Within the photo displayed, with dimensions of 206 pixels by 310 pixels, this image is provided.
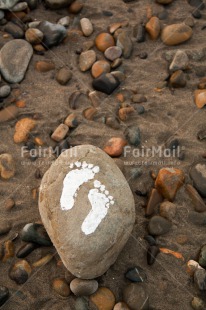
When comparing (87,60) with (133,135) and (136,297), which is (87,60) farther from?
(136,297)

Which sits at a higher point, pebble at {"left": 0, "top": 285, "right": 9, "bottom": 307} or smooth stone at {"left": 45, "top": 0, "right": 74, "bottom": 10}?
smooth stone at {"left": 45, "top": 0, "right": 74, "bottom": 10}

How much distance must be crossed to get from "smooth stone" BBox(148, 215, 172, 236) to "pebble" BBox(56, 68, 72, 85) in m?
1.40

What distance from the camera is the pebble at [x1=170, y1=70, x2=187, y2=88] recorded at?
364cm

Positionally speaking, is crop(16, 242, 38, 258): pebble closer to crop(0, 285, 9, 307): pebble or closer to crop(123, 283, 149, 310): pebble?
crop(0, 285, 9, 307): pebble

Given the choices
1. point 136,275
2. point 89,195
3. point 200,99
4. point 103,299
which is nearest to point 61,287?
point 103,299

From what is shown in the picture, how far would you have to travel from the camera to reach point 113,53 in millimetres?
3848

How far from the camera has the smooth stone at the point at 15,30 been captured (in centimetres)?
396

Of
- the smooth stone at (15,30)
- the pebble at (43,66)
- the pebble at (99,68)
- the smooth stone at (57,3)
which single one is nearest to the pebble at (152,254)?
the pebble at (99,68)

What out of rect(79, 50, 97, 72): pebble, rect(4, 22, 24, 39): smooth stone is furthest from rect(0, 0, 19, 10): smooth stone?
rect(79, 50, 97, 72): pebble

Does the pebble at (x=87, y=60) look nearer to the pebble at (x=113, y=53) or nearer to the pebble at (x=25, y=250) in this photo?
the pebble at (x=113, y=53)

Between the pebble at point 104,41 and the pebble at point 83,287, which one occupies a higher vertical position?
the pebble at point 104,41

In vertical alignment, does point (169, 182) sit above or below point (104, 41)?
below

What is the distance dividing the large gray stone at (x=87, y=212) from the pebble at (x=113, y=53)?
Result: 124cm

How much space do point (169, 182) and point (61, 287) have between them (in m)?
1.01
